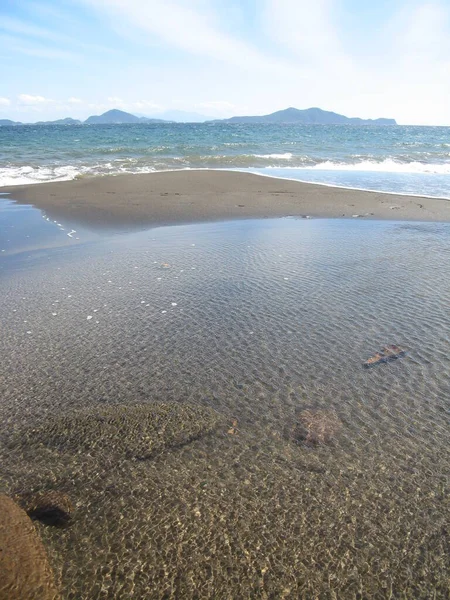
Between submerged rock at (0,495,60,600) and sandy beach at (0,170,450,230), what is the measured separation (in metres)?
8.85

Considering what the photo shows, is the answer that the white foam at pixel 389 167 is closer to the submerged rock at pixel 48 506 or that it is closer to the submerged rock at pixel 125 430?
the submerged rock at pixel 125 430

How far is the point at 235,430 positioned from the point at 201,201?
37.6 feet

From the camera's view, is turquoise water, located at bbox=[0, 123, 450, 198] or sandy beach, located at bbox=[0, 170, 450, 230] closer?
sandy beach, located at bbox=[0, 170, 450, 230]

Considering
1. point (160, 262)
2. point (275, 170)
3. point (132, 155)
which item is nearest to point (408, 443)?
point (160, 262)

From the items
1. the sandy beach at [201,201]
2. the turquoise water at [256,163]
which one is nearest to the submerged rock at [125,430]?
the sandy beach at [201,201]

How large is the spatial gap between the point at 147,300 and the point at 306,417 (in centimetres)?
305

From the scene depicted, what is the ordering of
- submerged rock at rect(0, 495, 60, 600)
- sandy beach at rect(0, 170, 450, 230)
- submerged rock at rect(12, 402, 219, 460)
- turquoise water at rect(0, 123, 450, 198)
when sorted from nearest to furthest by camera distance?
submerged rock at rect(0, 495, 60, 600) < submerged rock at rect(12, 402, 219, 460) < sandy beach at rect(0, 170, 450, 230) < turquoise water at rect(0, 123, 450, 198)

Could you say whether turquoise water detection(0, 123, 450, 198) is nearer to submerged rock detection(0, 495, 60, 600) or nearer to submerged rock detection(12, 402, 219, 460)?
submerged rock detection(12, 402, 219, 460)

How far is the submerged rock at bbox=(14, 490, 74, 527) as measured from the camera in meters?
2.50

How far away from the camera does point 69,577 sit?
7.14ft

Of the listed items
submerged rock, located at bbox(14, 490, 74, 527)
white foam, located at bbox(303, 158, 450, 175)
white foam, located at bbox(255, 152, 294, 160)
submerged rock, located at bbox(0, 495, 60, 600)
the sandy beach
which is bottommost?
white foam, located at bbox(255, 152, 294, 160)

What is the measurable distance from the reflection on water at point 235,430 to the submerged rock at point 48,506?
0.21ft

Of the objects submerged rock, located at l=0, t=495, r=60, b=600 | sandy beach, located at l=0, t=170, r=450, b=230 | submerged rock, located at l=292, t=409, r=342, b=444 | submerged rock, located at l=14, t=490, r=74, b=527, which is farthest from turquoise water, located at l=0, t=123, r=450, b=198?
submerged rock, located at l=0, t=495, r=60, b=600

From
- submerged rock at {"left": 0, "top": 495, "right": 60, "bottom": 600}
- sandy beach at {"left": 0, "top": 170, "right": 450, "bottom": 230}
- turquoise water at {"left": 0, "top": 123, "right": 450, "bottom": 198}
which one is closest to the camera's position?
submerged rock at {"left": 0, "top": 495, "right": 60, "bottom": 600}
